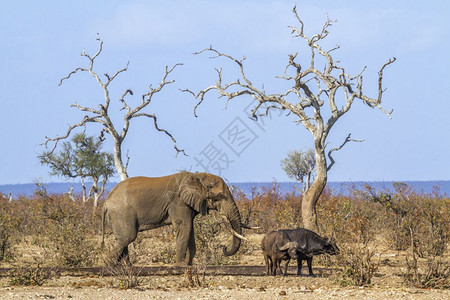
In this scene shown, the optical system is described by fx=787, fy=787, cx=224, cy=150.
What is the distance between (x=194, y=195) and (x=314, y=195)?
20.9 ft

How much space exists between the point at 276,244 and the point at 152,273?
2413 millimetres

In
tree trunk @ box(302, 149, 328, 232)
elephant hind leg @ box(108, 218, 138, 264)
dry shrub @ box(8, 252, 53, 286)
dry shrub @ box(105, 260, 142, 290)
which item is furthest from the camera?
tree trunk @ box(302, 149, 328, 232)

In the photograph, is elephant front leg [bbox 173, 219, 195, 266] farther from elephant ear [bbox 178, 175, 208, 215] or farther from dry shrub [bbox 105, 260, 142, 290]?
dry shrub [bbox 105, 260, 142, 290]

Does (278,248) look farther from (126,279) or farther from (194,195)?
(126,279)

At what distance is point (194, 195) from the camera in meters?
15.8

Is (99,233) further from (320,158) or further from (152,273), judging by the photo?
(152,273)

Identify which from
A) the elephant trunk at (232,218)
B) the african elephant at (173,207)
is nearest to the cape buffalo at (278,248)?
the elephant trunk at (232,218)

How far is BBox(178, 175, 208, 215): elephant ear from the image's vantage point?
51.8 ft

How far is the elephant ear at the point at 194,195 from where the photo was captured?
15.8m

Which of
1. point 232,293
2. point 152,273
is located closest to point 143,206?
point 152,273

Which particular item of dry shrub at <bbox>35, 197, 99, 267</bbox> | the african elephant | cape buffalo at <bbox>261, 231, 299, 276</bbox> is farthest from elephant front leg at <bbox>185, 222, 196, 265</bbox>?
dry shrub at <bbox>35, 197, 99, 267</bbox>

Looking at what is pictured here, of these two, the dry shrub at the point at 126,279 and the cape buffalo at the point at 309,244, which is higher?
the cape buffalo at the point at 309,244

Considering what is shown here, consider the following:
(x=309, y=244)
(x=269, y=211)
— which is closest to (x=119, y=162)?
(x=269, y=211)

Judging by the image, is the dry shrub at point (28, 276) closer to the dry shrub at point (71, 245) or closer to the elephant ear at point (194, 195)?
the elephant ear at point (194, 195)
